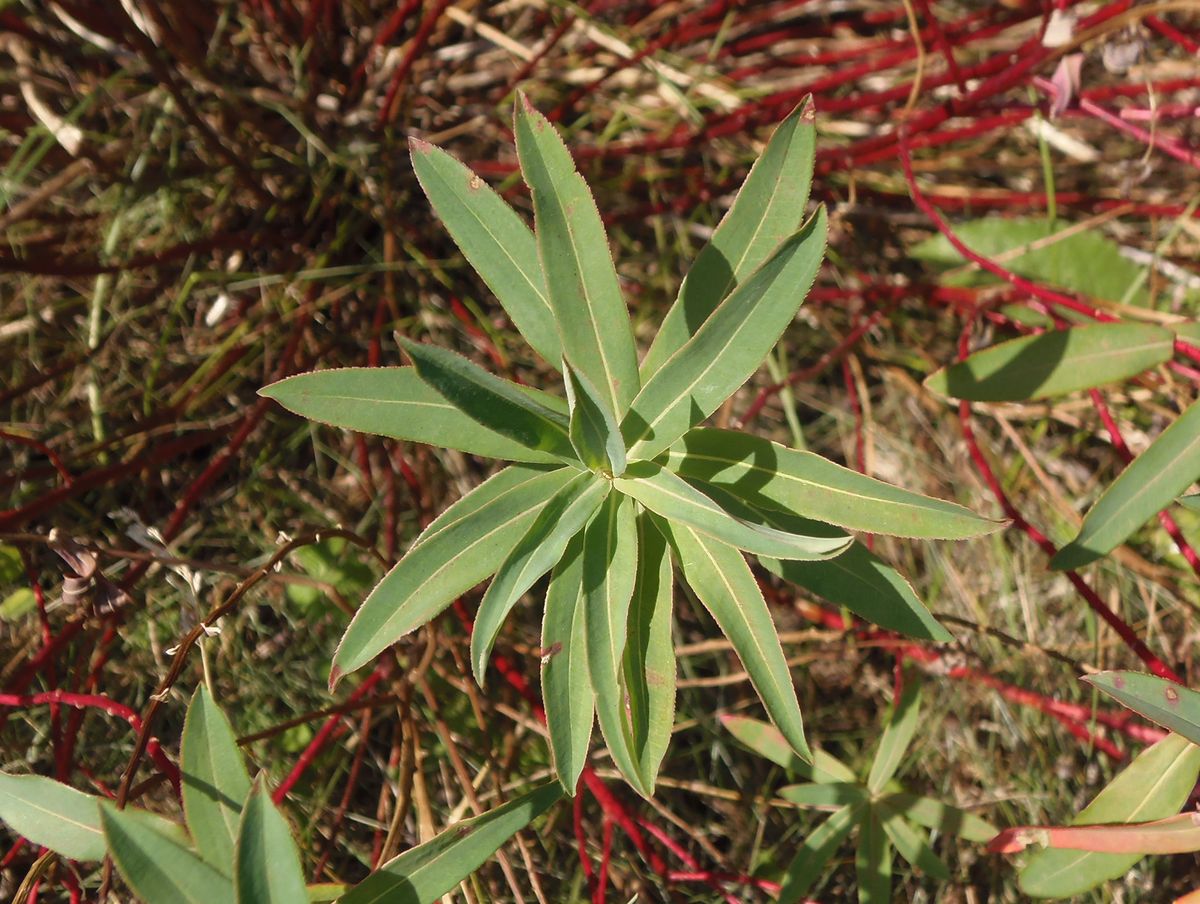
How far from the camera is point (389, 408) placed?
3.68 ft

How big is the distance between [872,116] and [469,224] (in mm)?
1365

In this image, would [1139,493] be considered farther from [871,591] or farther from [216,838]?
[216,838]

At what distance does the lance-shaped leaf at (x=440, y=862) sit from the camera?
1197 millimetres

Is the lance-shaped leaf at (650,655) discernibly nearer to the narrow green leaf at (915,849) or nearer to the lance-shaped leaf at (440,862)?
the lance-shaped leaf at (440,862)

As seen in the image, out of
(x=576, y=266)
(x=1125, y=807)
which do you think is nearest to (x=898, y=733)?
(x=1125, y=807)

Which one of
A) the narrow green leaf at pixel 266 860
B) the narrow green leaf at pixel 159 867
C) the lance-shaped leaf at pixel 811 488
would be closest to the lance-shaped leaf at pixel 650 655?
the lance-shaped leaf at pixel 811 488

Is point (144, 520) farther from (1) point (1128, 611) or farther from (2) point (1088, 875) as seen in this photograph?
(1) point (1128, 611)

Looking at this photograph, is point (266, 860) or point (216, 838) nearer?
point (266, 860)

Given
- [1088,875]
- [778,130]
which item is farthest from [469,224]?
[1088,875]

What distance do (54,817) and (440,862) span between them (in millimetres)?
500

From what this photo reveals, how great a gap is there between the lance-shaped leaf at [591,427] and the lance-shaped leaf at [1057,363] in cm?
67

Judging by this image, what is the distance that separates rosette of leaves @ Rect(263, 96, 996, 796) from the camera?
1093mm

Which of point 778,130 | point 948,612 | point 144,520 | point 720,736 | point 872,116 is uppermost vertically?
point 778,130

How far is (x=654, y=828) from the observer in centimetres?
175
